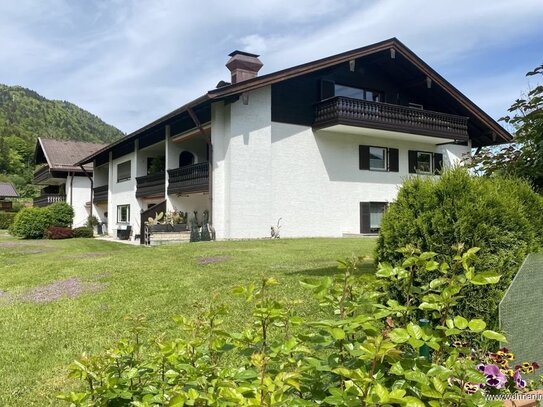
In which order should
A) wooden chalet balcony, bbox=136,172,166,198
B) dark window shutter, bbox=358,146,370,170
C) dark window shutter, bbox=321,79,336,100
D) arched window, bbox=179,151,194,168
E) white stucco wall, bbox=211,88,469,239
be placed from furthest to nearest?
arched window, bbox=179,151,194,168 → wooden chalet balcony, bbox=136,172,166,198 → dark window shutter, bbox=358,146,370,170 → dark window shutter, bbox=321,79,336,100 → white stucco wall, bbox=211,88,469,239

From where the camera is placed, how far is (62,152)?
39156 millimetres

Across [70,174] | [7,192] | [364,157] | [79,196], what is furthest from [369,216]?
[7,192]

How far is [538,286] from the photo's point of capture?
11.8 feet

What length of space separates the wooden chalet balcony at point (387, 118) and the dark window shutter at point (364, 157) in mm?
1795

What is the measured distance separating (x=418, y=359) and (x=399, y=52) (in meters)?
21.7

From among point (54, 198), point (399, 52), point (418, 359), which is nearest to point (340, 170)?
point (399, 52)

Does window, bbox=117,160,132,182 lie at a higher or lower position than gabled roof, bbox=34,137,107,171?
lower

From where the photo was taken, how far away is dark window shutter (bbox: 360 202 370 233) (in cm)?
2258

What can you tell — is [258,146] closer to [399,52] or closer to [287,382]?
[399,52]

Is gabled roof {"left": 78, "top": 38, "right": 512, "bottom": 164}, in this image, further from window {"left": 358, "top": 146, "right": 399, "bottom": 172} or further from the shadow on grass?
the shadow on grass

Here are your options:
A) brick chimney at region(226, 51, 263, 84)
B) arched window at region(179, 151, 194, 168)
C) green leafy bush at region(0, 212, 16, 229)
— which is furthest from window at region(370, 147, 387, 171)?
green leafy bush at region(0, 212, 16, 229)

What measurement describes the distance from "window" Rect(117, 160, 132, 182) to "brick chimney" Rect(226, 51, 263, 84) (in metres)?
11.2

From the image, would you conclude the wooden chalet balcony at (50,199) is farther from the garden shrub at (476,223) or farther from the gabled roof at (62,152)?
the garden shrub at (476,223)

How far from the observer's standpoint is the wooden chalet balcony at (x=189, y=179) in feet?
65.3
